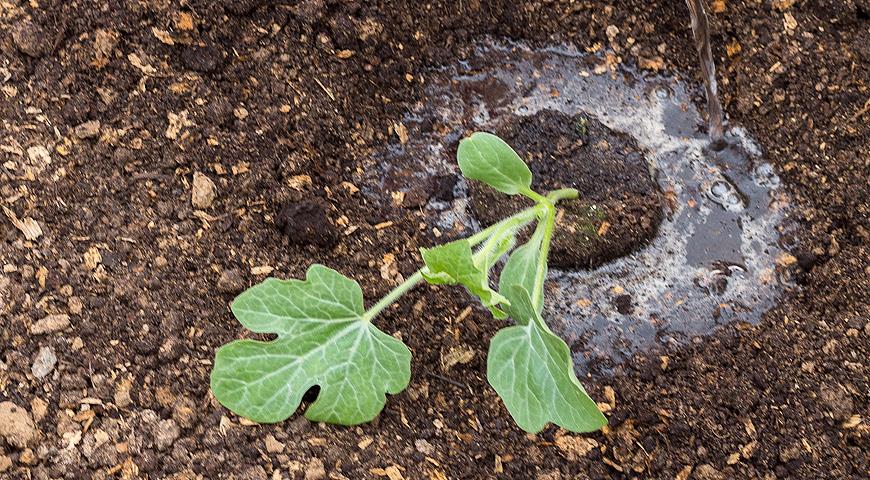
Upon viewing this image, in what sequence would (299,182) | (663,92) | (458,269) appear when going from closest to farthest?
(458,269) < (299,182) < (663,92)

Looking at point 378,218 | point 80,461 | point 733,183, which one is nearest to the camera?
point 80,461

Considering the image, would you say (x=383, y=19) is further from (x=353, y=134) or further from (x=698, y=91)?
(x=698, y=91)

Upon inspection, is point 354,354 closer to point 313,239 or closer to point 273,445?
point 273,445

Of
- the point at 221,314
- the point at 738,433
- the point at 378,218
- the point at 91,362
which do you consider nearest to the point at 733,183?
the point at 738,433

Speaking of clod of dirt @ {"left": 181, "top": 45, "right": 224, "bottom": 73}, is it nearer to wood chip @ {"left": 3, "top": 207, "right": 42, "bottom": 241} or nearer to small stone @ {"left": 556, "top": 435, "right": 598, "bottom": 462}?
wood chip @ {"left": 3, "top": 207, "right": 42, "bottom": 241}

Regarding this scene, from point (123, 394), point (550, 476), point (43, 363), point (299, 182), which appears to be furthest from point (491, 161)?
point (43, 363)

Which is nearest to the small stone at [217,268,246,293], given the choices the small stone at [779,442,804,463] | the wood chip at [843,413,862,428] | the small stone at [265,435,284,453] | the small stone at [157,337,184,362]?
the small stone at [157,337,184,362]

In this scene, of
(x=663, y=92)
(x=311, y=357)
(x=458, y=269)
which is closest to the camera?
(x=458, y=269)
